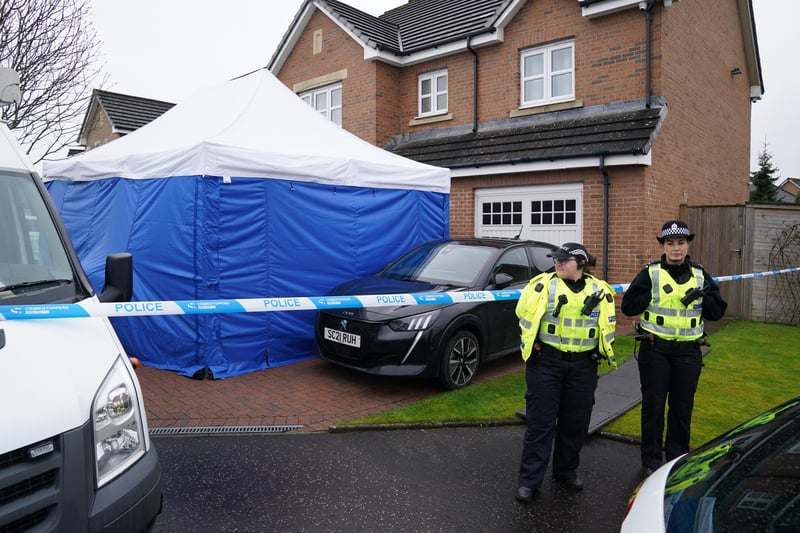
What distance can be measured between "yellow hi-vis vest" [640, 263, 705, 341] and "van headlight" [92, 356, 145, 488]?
10.8 feet

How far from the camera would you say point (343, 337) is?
20.2 ft

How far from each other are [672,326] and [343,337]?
340cm

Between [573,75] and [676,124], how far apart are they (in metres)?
2.28

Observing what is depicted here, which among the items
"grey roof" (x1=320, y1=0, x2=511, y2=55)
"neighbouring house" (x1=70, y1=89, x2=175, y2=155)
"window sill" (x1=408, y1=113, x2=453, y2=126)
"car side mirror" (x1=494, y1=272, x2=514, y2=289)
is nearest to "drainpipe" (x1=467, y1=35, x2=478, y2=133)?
"grey roof" (x1=320, y1=0, x2=511, y2=55)

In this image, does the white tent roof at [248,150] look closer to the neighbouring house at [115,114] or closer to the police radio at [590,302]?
the police radio at [590,302]

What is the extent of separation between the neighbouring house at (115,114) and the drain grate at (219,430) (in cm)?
2080

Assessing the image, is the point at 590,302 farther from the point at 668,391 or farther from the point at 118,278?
the point at 118,278

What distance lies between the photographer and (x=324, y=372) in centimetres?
693

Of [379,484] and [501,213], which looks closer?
[379,484]

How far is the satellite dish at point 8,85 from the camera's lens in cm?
369

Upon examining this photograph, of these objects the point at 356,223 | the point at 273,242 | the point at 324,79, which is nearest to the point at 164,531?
the point at 273,242

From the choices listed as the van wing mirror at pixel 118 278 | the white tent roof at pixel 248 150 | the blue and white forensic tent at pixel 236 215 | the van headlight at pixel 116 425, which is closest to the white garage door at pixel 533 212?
the white tent roof at pixel 248 150

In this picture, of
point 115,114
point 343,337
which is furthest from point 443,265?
point 115,114

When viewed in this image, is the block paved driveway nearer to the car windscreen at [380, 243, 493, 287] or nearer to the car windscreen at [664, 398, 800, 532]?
the car windscreen at [380, 243, 493, 287]
